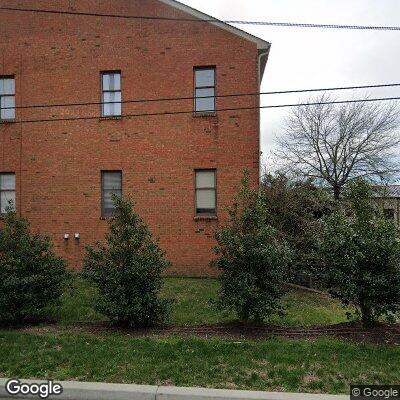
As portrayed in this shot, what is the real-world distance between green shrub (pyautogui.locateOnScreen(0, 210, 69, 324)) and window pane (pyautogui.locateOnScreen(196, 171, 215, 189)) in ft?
20.9

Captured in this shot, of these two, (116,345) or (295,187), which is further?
(295,187)

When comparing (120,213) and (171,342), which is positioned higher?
(120,213)

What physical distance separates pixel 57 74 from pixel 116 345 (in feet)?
35.5

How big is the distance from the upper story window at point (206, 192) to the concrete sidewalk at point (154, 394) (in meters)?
8.72

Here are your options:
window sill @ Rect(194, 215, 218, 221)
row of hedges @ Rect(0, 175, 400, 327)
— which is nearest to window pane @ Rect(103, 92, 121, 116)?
window sill @ Rect(194, 215, 218, 221)

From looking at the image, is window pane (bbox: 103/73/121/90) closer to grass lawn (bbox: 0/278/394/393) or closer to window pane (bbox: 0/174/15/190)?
window pane (bbox: 0/174/15/190)

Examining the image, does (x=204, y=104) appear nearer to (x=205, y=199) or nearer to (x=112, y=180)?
(x=205, y=199)

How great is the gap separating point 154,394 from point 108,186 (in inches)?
384

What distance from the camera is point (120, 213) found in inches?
302

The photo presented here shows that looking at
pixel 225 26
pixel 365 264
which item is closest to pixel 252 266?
pixel 365 264

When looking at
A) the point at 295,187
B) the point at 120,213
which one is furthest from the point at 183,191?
the point at 120,213

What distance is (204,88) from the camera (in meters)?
13.7

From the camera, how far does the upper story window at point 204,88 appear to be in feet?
45.0

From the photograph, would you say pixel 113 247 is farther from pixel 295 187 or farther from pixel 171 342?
pixel 295 187
